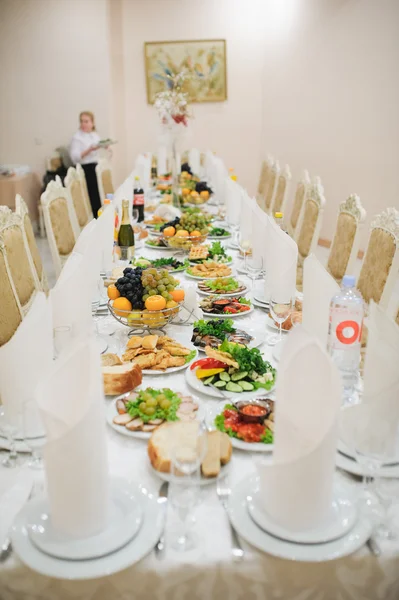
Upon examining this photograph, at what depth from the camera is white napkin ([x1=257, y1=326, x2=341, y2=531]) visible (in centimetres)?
95

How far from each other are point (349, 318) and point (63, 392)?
77 cm

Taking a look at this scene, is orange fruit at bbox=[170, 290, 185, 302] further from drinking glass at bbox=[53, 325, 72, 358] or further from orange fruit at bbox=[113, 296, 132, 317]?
drinking glass at bbox=[53, 325, 72, 358]

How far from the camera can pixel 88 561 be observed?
91 centimetres

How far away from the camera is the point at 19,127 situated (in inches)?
295

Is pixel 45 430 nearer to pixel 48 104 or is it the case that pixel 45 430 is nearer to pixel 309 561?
pixel 309 561

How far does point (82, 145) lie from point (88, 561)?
644 cm

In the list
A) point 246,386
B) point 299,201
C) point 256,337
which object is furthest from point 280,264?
point 299,201

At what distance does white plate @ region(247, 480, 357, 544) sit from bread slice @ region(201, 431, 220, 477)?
9 cm

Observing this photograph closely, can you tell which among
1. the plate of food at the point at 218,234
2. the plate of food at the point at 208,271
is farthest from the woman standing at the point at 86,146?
the plate of food at the point at 208,271

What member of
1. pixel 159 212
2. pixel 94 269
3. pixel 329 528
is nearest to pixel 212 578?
pixel 329 528

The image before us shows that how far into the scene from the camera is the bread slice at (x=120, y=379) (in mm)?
1424

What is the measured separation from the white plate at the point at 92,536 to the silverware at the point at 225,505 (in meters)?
0.16

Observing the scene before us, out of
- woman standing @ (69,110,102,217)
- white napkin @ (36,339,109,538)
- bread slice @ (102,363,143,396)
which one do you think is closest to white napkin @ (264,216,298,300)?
bread slice @ (102,363,143,396)

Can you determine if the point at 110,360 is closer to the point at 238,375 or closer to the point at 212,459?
the point at 238,375
